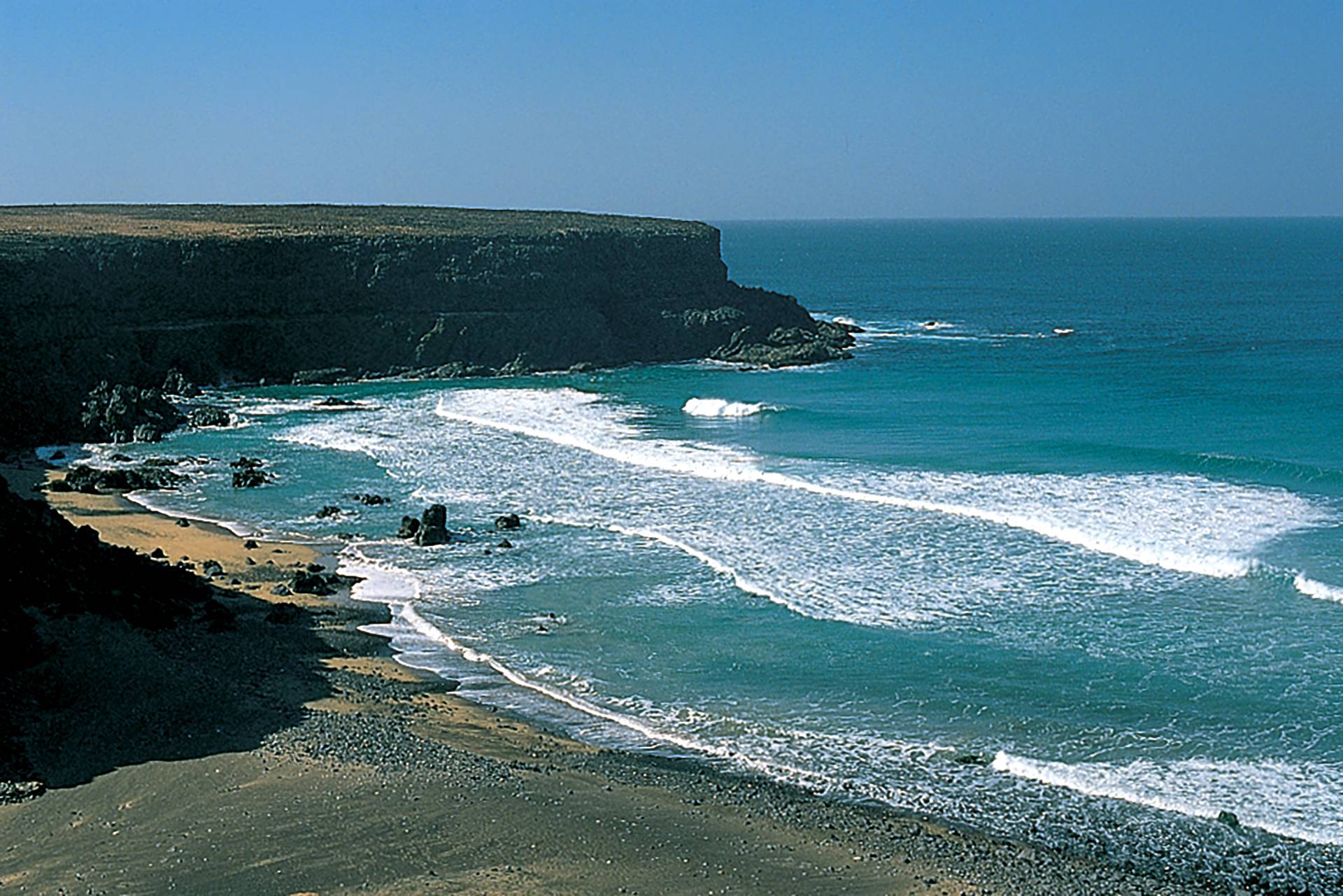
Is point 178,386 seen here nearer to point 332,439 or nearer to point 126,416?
point 126,416

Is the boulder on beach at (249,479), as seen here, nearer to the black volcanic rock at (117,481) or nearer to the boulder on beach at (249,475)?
the boulder on beach at (249,475)

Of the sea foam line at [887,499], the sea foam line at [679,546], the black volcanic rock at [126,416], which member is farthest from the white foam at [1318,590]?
the black volcanic rock at [126,416]

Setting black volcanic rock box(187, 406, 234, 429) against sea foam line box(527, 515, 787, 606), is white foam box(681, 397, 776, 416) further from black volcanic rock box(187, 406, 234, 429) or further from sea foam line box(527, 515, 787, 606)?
sea foam line box(527, 515, 787, 606)

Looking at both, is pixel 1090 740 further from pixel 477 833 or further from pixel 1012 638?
pixel 477 833

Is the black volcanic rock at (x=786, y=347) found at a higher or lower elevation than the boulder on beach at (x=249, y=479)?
higher

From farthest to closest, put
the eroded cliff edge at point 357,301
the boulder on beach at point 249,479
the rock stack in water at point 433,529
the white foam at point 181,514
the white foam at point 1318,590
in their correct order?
the eroded cliff edge at point 357,301, the boulder on beach at point 249,479, the white foam at point 181,514, the rock stack in water at point 433,529, the white foam at point 1318,590

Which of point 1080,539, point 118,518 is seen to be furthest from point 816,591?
point 118,518
